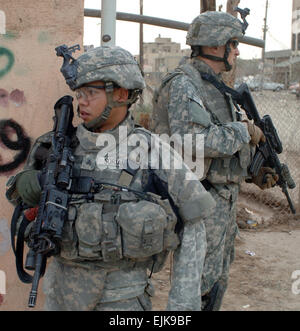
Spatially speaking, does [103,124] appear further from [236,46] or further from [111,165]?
[236,46]

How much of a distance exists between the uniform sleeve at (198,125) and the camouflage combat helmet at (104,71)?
2.98 feet

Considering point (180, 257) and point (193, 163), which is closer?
point (180, 257)

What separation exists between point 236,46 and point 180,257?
1833 mm

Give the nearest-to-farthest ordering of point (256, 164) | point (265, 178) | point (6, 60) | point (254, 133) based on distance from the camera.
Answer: point (6, 60) < point (254, 133) < point (256, 164) < point (265, 178)

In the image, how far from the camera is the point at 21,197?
2.14 meters

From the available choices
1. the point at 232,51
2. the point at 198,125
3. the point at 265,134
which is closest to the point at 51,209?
the point at 198,125

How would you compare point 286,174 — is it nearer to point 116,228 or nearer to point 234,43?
point 234,43

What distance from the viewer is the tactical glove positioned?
2.04 metres

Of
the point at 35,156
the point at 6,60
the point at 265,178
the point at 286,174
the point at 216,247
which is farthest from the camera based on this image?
the point at 286,174

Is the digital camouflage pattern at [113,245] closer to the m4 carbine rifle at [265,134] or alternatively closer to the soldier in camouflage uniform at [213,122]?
the soldier in camouflage uniform at [213,122]

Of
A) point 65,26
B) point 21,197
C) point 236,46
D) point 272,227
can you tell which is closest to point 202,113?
point 236,46

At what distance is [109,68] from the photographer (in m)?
2.11

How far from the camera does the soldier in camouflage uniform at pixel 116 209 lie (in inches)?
79.3

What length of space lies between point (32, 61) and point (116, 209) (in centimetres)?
109
